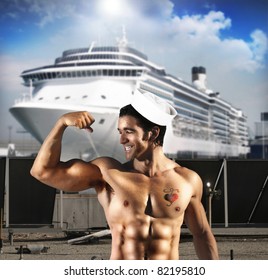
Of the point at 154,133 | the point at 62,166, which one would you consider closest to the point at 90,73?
the point at 154,133

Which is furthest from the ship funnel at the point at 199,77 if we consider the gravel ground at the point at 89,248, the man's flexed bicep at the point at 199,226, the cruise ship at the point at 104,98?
the man's flexed bicep at the point at 199,226

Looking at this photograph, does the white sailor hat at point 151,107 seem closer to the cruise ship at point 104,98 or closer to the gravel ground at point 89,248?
the gravel ground at point 89,248

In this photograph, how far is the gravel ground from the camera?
8242 mm

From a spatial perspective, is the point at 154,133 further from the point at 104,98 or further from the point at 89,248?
the point at 104,98

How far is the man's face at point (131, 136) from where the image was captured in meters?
2.96

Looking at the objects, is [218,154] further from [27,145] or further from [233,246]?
[233,246]

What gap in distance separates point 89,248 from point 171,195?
22.3 ft

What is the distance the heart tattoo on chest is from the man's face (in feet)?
0.68

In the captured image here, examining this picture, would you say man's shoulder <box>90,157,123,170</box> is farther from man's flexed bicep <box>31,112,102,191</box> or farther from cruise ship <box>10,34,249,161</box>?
cruise ship <box>10,34,249,161</box>

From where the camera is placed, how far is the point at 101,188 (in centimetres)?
303

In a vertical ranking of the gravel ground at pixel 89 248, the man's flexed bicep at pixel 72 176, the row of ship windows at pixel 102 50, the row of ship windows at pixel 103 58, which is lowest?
the gravel ground at pixel 89 248

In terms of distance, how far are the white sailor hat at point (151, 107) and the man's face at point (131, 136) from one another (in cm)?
7

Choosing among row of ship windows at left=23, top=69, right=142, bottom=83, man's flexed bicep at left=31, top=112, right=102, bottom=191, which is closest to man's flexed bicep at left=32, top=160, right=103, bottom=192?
man's flexed bicep at left=31, top=112, right=102, bottom=191
